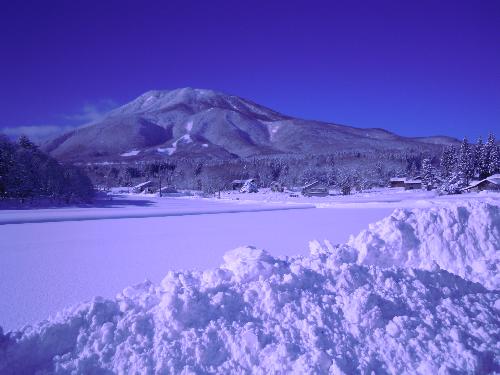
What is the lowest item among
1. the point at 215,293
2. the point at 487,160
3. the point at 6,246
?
the point at 6,246

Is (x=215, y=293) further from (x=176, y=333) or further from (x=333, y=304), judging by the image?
(x=333, y=304)

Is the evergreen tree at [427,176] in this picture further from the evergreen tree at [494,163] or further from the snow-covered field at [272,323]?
the snow-covered field at [272,323]

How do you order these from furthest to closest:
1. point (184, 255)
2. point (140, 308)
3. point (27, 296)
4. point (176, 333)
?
1. point (184, 255)
2. point (27, 296)
3. point (140, 308)
4. point (176, 333)

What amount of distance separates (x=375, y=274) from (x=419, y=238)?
11.5ft

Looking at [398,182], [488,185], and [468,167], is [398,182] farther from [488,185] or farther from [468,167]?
[488,185]

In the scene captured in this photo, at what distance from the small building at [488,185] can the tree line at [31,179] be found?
172 ft

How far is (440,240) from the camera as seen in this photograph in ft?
26.8

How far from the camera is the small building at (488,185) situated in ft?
163

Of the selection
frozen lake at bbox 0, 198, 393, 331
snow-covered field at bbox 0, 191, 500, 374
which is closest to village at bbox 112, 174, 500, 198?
frozen lake at bbox 0, 198, 393, 331

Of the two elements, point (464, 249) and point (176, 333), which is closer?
point (176, 333)

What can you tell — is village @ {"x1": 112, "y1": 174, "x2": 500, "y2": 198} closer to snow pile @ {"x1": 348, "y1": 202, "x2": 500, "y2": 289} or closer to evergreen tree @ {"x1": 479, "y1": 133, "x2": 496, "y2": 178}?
evergreen tree @ {"x1": 479, "y1": 133, "x2": 496, "y2": 178}

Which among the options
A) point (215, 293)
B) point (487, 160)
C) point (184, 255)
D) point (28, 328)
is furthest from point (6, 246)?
point (487, 160)

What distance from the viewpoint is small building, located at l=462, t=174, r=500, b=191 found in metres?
49.7

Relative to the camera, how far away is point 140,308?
4699 millimetres
